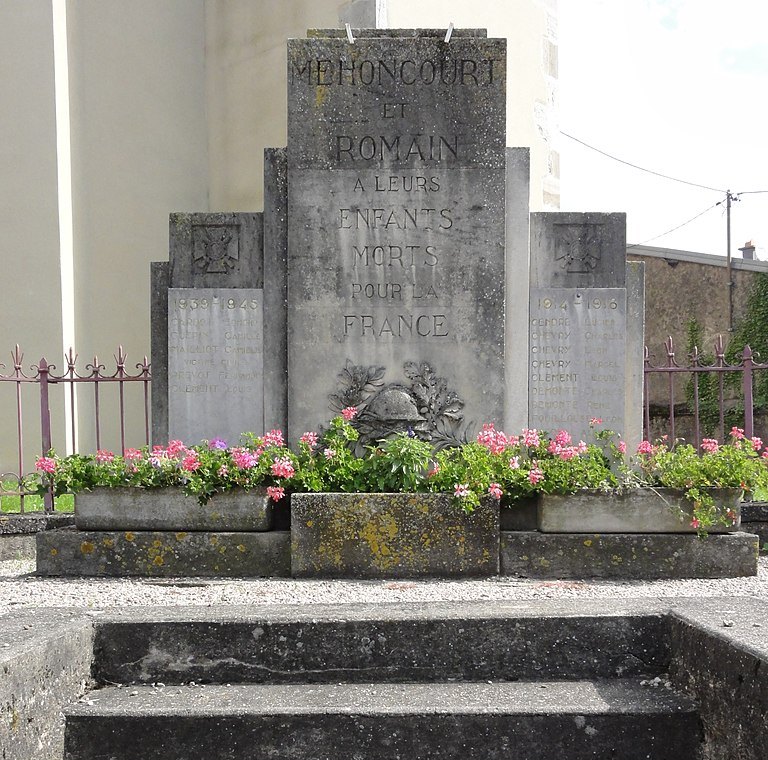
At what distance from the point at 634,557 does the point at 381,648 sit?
2.44m

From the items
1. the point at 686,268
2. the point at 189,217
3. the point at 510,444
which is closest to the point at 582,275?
the point at 510,444

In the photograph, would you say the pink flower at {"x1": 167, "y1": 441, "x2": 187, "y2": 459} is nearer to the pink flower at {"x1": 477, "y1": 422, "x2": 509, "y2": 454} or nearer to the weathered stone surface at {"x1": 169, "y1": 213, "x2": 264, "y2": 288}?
the weathered stone surface at {"x1": 169, "y1": 213, "x2": 264, "y2": 288}

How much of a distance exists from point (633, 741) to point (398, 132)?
4.14 meters

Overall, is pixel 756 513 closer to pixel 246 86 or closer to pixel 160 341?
pixel 160 341

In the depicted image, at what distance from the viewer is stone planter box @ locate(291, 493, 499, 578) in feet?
14.7

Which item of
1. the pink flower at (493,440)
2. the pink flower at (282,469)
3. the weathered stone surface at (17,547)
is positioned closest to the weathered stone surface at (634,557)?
the pink flower at (493,440)

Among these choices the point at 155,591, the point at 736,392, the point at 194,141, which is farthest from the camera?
the point at 736,392

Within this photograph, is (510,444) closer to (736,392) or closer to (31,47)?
(31,47)

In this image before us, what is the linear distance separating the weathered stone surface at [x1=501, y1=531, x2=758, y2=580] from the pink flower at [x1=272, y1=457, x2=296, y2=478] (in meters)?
1.31

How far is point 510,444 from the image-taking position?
4965 mm

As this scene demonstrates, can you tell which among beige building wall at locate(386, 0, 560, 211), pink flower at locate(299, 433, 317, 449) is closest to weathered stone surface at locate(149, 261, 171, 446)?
pink flower at locate(299, 433, 317, 449)

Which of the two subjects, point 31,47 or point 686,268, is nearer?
point 31,47

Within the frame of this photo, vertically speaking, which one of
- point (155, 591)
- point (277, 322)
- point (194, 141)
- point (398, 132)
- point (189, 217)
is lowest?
point (155, 591)

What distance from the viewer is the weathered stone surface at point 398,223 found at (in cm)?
535
